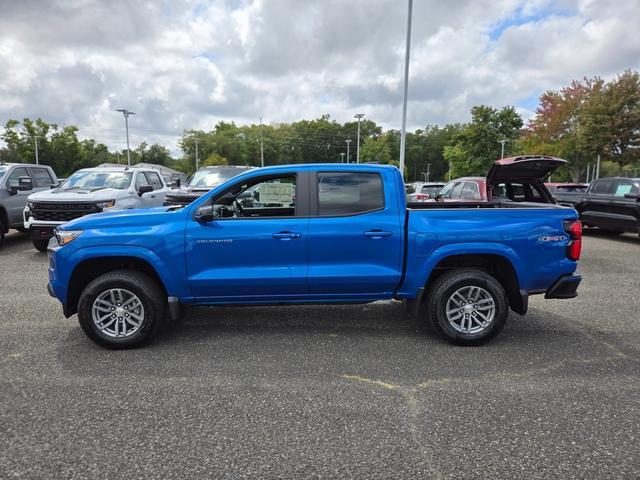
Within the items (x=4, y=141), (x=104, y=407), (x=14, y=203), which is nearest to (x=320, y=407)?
(x=104, y=407)

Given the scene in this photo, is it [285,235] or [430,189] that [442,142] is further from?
[285,235]

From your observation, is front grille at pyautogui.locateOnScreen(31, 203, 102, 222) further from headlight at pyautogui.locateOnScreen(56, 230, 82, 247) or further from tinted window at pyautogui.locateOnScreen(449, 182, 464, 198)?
tinted window at pyautogui.locateOnScreen(449, 182, 464, 198)

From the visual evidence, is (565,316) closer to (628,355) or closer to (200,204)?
(628,355)

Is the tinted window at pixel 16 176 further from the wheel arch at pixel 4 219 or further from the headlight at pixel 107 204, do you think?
the headlight at pixel 107 204

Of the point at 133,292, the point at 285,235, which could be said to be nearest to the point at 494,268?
the point at 285,235

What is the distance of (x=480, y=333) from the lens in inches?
173

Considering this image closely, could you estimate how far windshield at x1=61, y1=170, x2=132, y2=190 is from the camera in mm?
10438

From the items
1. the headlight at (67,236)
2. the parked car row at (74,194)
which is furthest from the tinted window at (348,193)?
the parked car row at (74,194)

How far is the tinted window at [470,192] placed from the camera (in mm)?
9422

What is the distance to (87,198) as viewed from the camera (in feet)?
29.8

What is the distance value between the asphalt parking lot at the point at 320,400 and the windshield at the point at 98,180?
5.70 meters

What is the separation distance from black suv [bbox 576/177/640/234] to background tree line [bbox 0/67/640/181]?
29.9 ft

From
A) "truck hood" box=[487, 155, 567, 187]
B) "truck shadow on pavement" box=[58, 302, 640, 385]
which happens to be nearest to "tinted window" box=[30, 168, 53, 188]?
"truck shadow on pavement" box=[58, 302, 640, 385]

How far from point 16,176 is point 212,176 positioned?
4600 mm
